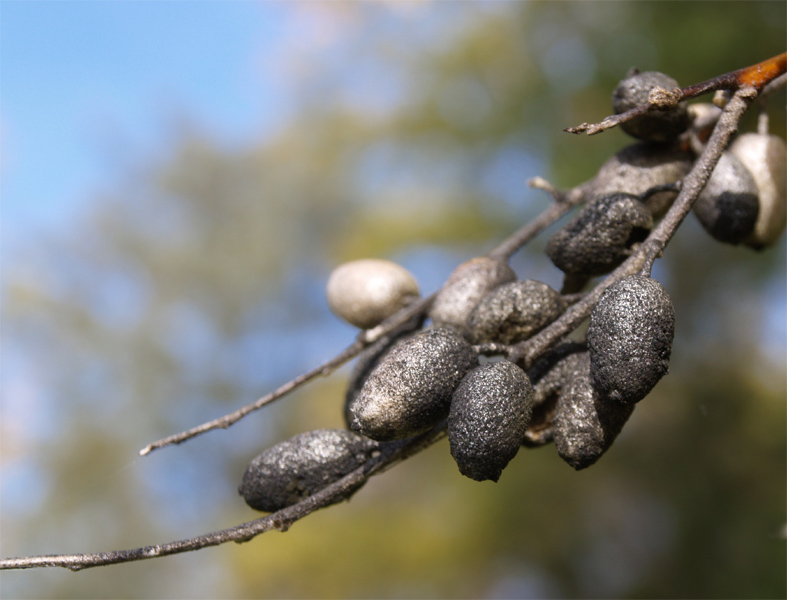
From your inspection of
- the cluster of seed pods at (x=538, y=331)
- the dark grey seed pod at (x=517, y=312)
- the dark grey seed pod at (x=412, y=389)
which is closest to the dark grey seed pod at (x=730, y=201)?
the cluster of seed pods at (x=538, y=331)

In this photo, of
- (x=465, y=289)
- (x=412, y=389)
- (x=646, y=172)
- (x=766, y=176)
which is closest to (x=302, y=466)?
(x=412, y=389)

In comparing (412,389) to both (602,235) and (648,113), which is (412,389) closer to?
(602,235)

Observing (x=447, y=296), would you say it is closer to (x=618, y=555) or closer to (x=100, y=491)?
(x=618, y=555)

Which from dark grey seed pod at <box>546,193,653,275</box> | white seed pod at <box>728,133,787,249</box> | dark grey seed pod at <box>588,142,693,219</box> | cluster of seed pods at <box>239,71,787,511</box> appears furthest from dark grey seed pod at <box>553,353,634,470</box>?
white seed pod at <box>728,133,787,249</box>

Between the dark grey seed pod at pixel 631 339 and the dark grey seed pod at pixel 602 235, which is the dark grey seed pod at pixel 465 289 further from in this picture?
the dark grey seed pod at pixel 631 339

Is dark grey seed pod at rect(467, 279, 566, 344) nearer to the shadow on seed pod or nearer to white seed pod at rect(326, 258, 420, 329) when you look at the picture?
the shadow on seed pod

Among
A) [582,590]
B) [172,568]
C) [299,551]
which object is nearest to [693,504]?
[582,590]
